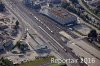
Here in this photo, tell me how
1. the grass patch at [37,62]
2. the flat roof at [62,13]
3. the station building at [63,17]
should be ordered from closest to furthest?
the grass patch at [37,62] < the station building at [63,17] < the flat roof at [62,13]

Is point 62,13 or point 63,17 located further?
point 62,13

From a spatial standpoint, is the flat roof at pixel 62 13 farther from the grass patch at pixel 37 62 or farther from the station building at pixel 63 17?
the grass patch at pixel 37 62

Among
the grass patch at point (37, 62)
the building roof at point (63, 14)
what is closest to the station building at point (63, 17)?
the building roof at point (63, 14)

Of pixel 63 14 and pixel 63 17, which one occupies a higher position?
pixel 63 14

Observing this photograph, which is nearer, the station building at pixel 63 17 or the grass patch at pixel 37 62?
the grass patch at pixel 37 62

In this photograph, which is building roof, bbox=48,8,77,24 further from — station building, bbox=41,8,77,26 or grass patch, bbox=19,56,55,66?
grass patch, bbox=19,56,55,66

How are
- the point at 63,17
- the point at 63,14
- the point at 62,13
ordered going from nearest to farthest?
1. the point at 63,17
2. the point at 63,14
3. the point at 62,13

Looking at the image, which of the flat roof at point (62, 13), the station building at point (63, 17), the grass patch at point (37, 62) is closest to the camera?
the grass patch at point (37, 62)

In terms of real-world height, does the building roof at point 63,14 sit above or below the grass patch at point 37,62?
above

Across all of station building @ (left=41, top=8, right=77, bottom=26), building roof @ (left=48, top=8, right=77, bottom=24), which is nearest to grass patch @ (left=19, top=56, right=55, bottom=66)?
station building @ (left=41, top=8, right=77, bottom=26)

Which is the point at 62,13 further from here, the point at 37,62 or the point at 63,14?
the point at 37,62

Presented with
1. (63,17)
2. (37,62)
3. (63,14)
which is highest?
(63,14)

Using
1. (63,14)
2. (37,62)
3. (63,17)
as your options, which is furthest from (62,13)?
(37,62)

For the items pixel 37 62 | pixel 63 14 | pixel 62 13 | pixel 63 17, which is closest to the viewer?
pixel 37 62
